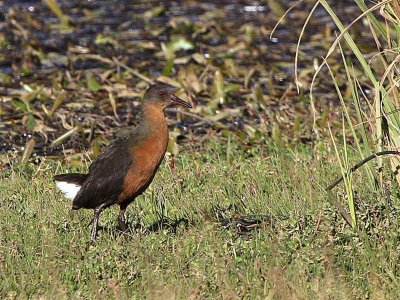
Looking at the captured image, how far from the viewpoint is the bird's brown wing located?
659 centimetres

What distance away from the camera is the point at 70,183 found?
6895 millimetres

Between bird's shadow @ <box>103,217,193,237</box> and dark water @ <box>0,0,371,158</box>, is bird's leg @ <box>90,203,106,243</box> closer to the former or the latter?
bird's shadow @ <box>103,217,193,237</box>

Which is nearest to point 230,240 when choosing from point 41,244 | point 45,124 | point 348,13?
point 41,244

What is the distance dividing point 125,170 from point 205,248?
977mm

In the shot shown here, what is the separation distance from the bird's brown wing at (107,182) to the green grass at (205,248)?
0.17 meters

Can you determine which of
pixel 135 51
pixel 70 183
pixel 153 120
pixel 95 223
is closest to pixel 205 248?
pixel 95 223

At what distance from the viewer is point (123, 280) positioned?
18.2 feet

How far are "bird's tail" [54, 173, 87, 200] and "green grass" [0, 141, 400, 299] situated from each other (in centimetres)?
15

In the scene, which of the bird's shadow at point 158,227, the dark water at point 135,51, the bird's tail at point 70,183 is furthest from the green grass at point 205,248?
the dark water at point 135,51

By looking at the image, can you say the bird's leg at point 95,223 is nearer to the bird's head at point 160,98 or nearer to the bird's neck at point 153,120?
the bird's neck at point 153,120

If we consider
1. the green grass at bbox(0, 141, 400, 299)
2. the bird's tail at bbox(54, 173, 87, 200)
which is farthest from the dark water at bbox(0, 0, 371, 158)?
the green grass at bbox(0, 141, 400, 299)

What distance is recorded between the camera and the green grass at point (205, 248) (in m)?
5.39

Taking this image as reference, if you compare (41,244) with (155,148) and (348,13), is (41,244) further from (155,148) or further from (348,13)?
(348,13)

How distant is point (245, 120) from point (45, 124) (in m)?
1.98
